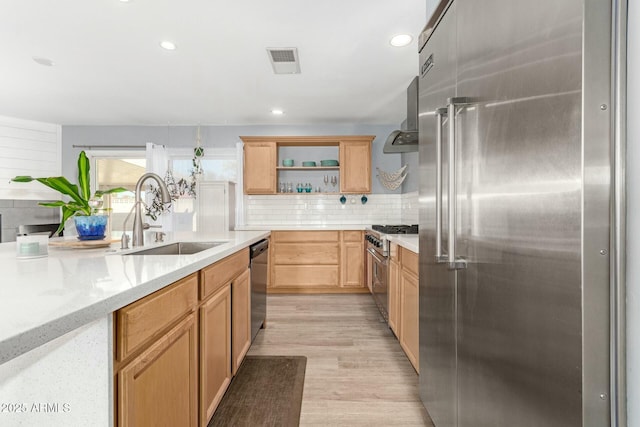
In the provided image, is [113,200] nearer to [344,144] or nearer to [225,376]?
[344,144]

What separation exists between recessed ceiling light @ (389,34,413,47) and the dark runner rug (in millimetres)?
2558

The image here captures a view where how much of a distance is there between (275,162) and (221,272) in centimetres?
329

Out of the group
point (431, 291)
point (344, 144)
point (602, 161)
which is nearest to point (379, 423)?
point (431, 291)

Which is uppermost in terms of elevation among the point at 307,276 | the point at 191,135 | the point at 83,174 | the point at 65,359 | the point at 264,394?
the point at 191,135

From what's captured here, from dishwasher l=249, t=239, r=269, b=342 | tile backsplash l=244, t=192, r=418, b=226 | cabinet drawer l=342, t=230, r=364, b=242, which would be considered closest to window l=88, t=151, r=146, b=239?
tile backsplash l=244, t=192, r=418, b=226

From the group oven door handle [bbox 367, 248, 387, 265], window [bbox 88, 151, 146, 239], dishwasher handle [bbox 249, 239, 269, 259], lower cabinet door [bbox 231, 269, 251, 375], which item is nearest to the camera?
lower cabinet door [bbox 231, 269, 251, 375]

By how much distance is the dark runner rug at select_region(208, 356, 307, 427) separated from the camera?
5.75 feet

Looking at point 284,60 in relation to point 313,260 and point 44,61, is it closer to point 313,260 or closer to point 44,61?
point 44,61

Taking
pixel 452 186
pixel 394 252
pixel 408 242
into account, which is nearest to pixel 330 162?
pixel 394 252

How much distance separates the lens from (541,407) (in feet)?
2.59

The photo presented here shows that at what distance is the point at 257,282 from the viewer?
2.63m

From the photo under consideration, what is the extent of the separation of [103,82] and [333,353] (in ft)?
11.6

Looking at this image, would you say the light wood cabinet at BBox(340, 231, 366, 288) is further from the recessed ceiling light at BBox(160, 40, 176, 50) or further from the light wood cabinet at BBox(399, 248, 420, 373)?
the recessed ceiling light at BBox(160, 40, 176, 50)

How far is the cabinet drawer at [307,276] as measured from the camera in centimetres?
450
